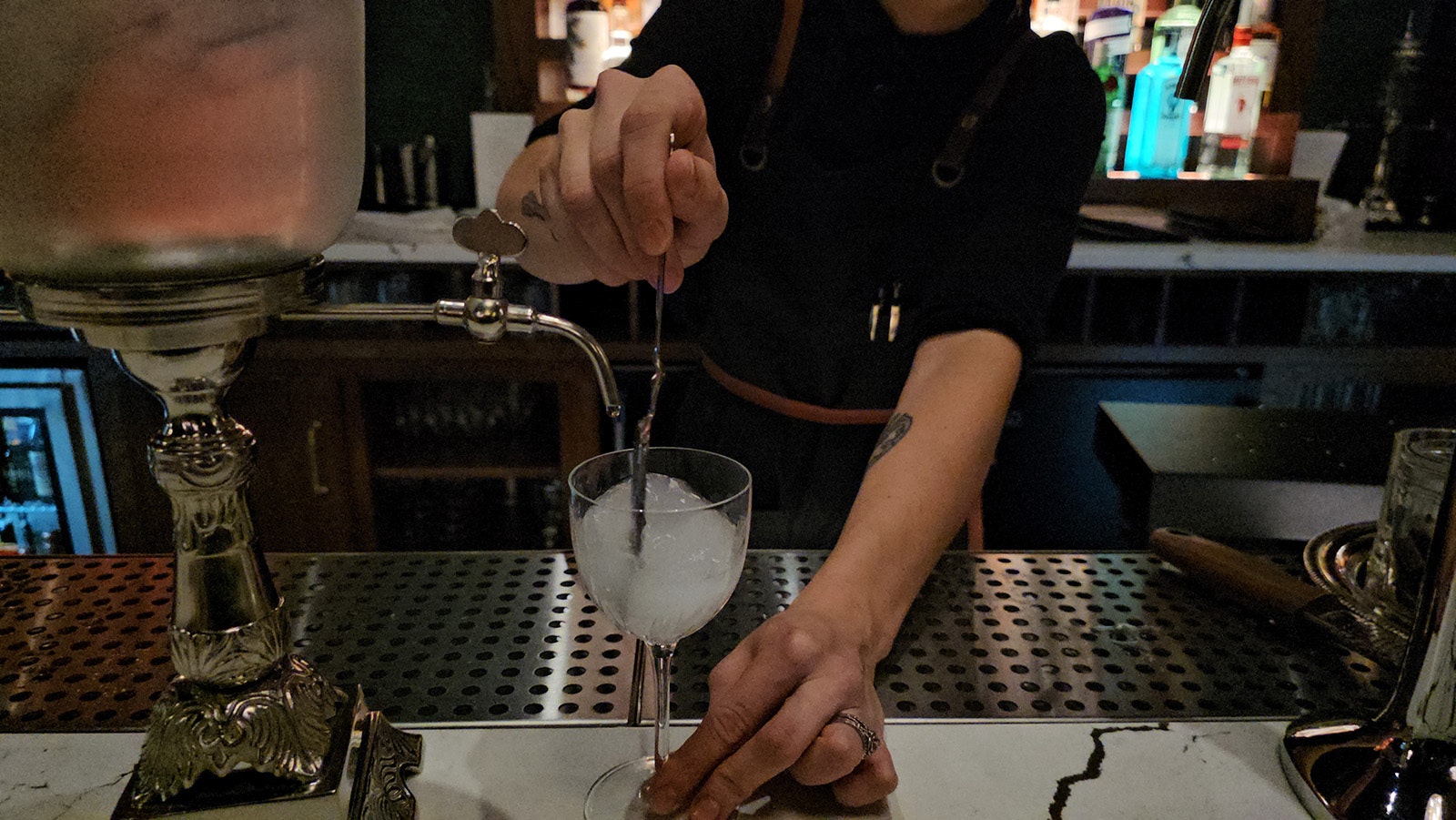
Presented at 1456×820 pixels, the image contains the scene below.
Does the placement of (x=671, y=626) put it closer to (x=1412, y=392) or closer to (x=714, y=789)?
(x=714, y=789)

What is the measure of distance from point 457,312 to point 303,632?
1.46 feet

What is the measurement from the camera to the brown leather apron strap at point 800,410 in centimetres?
151

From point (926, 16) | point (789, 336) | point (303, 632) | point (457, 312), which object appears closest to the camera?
point (457, 312)

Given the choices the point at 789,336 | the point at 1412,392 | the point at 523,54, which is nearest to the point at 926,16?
the point at 789,336

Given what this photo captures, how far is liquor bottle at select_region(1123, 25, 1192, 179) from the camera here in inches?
113

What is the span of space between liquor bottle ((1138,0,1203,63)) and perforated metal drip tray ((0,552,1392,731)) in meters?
2.30

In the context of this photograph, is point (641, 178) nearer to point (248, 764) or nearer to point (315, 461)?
point (248, 764)

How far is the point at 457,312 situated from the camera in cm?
63

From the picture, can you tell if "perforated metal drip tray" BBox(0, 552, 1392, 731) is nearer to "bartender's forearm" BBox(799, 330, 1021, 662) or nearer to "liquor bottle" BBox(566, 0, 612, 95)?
"bartender's forearm" BBox(799, 330, 1021, 662)

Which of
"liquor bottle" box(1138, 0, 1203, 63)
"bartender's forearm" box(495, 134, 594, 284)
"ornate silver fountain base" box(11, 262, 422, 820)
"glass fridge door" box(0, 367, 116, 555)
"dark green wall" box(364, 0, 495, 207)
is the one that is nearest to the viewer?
"ornate silver fountain base" box(11, 262, 422, 820)

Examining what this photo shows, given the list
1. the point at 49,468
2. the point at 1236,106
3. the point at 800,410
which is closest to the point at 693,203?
the point at 800,410

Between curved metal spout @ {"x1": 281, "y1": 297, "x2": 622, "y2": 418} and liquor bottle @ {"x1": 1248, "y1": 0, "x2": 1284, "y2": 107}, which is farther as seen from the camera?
liquor bottle @ {"x1": 1248, "y1": 0, "x2": 1284, "y2": 107}

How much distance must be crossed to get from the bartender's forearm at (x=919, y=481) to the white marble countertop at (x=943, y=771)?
0.46 feet

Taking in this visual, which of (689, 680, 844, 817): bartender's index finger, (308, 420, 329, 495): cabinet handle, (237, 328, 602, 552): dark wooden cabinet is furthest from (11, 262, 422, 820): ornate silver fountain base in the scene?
(308, 420, 329, 495): cabinet handle
